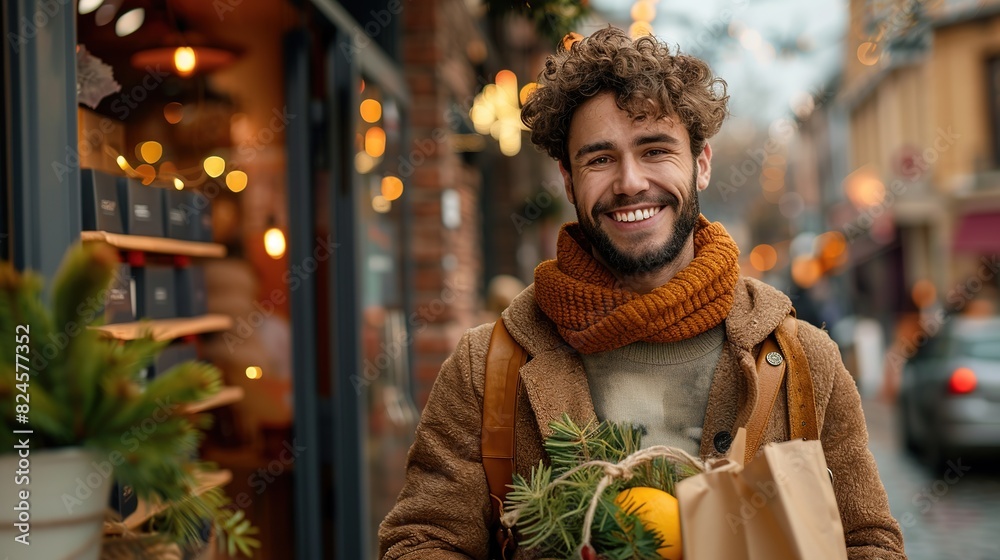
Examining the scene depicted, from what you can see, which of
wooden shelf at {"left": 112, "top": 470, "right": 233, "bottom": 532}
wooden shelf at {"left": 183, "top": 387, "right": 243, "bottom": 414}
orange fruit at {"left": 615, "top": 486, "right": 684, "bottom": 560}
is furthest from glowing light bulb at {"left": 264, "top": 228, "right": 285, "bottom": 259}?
orange fruit at {"left": 615, "top": 486, "right": 684, "bottom": 560}

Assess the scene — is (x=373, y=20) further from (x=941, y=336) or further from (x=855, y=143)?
(x=855, y=143)

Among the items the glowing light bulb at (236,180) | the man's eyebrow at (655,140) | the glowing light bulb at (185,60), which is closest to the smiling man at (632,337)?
the man's eyebrow at (655,140)

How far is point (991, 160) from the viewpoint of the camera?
837 inches

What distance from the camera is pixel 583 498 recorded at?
4.96 ft

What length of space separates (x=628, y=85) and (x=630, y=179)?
0.20 m

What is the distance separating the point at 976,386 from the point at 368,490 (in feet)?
19.2

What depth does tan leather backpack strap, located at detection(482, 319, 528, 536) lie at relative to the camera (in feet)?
6.86

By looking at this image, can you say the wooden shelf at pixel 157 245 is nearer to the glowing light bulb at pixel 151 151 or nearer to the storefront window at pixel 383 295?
the glowing light bulb at pixel 151 151

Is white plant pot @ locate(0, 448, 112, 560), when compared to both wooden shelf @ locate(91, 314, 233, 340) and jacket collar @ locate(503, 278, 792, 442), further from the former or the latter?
wooden shelf @ locate(91, 314, 233, 340)

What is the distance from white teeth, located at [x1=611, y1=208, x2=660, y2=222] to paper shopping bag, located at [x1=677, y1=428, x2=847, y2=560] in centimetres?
70

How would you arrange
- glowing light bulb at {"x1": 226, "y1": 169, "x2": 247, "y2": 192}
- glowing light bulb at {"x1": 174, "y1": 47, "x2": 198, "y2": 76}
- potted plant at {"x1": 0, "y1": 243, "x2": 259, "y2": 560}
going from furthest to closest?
glowing light bulb at {"x1": 226, "y1": 169, "x2": 247, "y2": 192}
glowing light bulb at {"x1": 174, "y1": 47, "x2": 198, "y2": 76}
potted plant at {"x1": 0, "y1": 243, "x2": 259, "y2": 560}

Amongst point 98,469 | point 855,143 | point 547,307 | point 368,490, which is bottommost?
point 368,490

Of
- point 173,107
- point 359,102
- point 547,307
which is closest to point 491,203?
point 359,102

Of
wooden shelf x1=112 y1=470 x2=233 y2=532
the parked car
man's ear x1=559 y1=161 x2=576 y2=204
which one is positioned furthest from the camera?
the parked car
